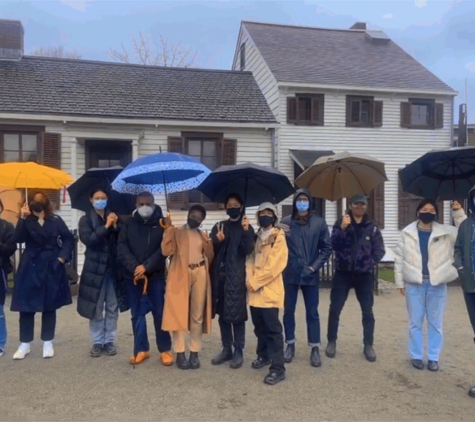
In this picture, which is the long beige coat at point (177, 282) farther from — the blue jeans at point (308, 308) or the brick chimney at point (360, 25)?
the brick chimney at point (360, 25)

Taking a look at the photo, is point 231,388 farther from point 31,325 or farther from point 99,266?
point 31,325

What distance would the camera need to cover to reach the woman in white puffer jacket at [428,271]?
16.1ft

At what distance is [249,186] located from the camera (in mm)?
5219

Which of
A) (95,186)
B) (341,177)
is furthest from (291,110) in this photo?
(95,186)

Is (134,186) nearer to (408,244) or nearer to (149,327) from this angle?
(149,327)

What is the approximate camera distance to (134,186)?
508 centimetres

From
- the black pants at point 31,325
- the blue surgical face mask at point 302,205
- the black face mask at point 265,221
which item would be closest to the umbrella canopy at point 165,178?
the black face mask at point 265,221

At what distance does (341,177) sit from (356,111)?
34.3 ft

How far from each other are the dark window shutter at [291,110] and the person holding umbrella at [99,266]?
10313mm

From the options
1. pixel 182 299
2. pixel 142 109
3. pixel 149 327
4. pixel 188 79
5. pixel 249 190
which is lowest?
pixel 149 327

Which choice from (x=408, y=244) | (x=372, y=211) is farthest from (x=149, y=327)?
(x=372, y=211)

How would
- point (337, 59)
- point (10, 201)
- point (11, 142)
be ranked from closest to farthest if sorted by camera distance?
point (10, 201), point (11, 142), point (337, 59)

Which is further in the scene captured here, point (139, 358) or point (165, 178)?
point (165, 178)

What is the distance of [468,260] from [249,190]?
2334 mm
